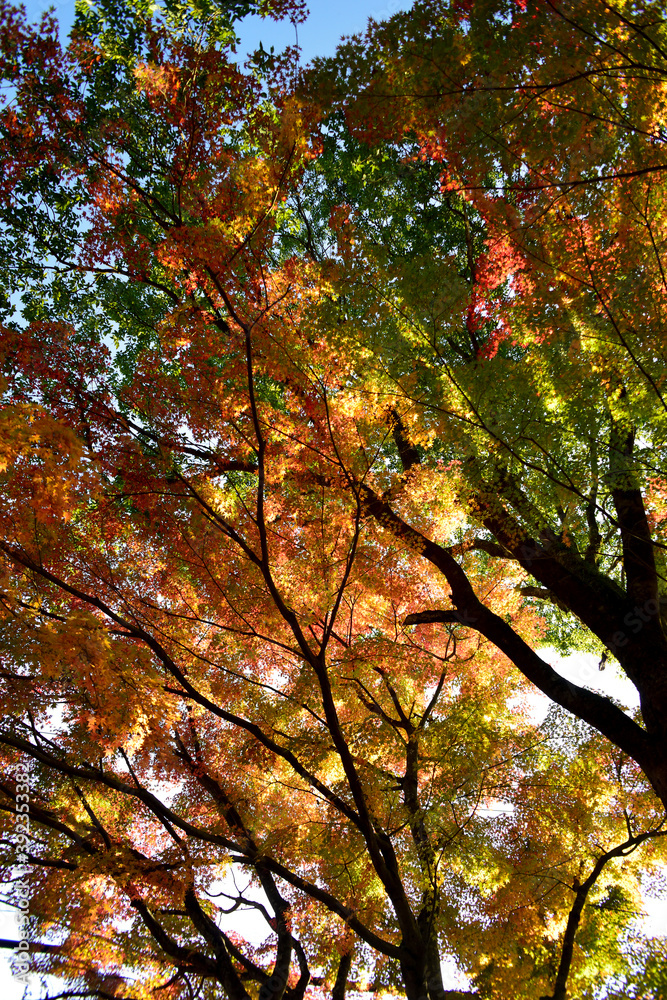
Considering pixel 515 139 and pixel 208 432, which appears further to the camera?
pixel 208 432

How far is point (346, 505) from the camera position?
527 cm

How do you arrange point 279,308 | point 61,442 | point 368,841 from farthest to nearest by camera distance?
point 279,308 → point 61,442 → point 368,841

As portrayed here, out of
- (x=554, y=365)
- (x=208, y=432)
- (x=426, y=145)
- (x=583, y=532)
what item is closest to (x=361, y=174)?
(x=426, y=145)

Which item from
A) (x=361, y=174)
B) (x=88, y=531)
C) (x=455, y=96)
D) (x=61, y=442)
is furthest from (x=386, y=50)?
(x=88, y=531)

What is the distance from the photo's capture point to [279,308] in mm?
5398

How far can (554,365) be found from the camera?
12.9 feet

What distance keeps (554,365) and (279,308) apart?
285 centimetres

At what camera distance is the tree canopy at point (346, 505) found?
151 inches

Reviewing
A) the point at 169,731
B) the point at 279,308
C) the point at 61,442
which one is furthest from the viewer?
the point at 169,731

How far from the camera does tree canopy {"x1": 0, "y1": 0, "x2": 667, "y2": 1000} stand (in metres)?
3.85

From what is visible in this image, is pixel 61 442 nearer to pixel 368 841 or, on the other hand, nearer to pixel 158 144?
pixel 368 841

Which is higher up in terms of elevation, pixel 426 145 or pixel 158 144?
pixel 158 144

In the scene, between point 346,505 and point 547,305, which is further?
point 346,505

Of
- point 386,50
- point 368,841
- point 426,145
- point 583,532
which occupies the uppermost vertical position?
point 426,145
